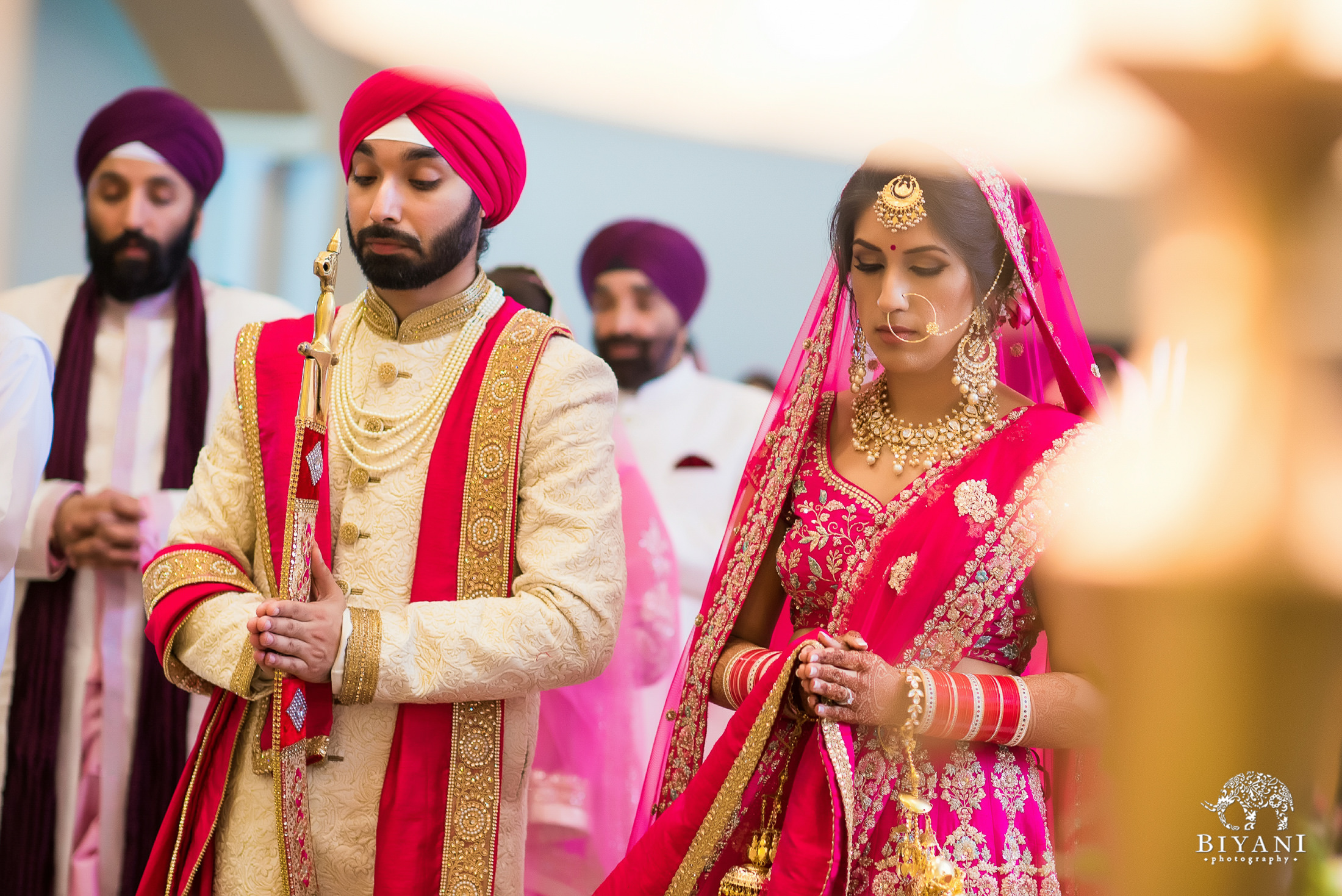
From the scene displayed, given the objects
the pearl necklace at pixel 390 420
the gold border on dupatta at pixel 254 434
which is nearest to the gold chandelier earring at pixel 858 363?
the pearl necklace at pixel 390 420

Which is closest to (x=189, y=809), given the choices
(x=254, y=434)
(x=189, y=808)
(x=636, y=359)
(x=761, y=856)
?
(x=189, y=808)

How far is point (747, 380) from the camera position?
12.2 feet

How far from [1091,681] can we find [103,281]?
2135 millimetres

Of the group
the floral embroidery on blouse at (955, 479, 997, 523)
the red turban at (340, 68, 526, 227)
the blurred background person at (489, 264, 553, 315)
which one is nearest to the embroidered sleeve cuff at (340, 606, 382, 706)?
the red turban at (340, 68, 526, 227)

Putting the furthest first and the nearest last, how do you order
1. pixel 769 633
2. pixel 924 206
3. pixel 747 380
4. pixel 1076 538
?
pixel 747 380, pixel 769 633, pixel 924 206, pixel 1076 538

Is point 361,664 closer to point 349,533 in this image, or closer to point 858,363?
point 349,533

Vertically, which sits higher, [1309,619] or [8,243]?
Answer: [8,243]

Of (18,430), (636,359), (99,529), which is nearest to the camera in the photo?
(18,430)

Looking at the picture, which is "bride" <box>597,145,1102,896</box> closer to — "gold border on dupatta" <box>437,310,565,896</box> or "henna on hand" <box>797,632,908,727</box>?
"henna on hand" <box>797,632,908,727</box>

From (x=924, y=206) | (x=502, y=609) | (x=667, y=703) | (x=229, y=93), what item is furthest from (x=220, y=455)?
(x=229, y=93)

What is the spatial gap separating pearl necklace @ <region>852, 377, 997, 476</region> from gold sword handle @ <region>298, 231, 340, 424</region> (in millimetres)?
705

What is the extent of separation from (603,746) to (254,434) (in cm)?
106

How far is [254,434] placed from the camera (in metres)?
1.66

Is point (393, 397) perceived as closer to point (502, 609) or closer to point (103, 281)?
point (502, 609)
